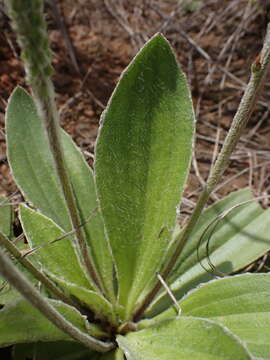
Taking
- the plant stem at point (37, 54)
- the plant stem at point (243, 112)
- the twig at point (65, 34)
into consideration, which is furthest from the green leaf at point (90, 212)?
the twig at point (65, 34)

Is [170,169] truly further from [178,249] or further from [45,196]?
[45,196]

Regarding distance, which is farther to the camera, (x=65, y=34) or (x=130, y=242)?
(x=65, y=34)

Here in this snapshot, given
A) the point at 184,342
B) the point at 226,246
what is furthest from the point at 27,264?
the point at 226,246

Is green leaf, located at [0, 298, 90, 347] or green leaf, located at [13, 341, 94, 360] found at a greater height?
green leaf, located at [0, 298, 90, 347]

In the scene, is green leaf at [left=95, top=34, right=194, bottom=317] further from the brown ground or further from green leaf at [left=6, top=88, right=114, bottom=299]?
the brown ground

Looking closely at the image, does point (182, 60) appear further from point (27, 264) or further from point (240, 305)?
point (27, 264)

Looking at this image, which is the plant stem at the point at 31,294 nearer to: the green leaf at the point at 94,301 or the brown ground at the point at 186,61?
the green leaf at the point at 94,301

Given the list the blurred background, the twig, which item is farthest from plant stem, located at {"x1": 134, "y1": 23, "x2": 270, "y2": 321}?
the twig

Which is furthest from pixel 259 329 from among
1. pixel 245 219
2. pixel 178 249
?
→ pixel 245 219
